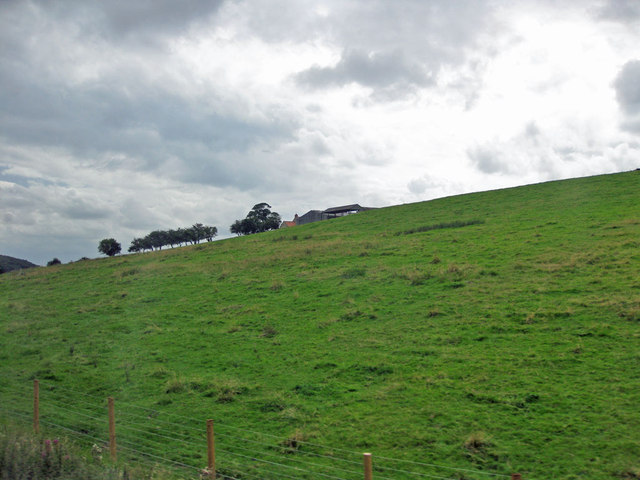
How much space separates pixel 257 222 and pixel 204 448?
10144cm

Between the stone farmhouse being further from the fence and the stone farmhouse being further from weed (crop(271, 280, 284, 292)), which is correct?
the fence

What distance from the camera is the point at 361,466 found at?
1020 centimetres

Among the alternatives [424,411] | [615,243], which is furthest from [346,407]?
[615,243]

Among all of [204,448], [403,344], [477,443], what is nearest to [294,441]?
[204,448]

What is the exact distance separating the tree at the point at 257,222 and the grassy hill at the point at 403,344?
74.4 m

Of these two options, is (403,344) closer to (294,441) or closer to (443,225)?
(294,441)

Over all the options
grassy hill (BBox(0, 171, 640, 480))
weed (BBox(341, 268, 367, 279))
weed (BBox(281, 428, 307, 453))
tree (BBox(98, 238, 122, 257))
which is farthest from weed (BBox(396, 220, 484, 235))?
tree (BBox(98, 238, 122, 257))

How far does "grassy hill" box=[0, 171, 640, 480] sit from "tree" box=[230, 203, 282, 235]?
74447 mm

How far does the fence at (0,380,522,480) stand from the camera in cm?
972

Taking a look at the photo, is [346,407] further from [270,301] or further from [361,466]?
[270,301]

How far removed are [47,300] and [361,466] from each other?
32115mm

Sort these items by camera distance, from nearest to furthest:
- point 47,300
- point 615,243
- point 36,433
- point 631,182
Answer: point 36,433, point 615,243, point 47,300, point 631,182

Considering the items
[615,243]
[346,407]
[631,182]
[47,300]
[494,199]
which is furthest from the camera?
[494,199]

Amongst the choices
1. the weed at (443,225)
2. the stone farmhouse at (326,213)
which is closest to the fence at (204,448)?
the weed at (443,225)
